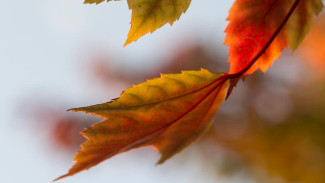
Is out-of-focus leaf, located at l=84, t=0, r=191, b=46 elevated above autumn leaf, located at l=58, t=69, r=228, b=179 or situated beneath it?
elevated above

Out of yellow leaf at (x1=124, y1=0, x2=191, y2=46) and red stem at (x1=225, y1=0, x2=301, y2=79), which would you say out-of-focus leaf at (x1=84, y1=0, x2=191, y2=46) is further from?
red stem at (x1=225, y1=0, x2=301, y2=79)

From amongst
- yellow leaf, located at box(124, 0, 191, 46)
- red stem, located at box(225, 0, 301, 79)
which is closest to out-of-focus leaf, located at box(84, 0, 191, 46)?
yellow leaf, located at box(124, 0, 191, 46)

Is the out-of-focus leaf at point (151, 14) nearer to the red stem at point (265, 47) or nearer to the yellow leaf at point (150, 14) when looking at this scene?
the yellow leaf at point (150, 14)

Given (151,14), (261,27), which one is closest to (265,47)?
(261,27)

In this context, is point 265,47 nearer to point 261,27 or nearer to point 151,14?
point 261,27

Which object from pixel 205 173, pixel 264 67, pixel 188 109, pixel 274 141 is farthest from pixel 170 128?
pixel 205 173

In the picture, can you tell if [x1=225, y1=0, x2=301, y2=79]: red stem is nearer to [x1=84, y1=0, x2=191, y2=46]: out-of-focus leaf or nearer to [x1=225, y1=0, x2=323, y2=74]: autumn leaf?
[x1=225, y1=0, x2=323, y2=74]: autumn leaf
